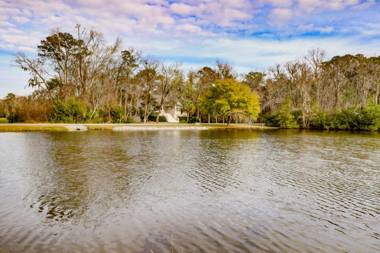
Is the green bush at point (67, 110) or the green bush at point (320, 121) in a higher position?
the green bush at point (67, 110)

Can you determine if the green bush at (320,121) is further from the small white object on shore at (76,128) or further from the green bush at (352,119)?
the small white object on shore at (76,128)

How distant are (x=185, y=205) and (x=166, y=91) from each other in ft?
177

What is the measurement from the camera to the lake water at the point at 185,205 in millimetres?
6879

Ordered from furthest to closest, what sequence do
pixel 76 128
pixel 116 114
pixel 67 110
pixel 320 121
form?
pixel 116 114, pixel 320 121, pixel 67 110, pixel 76 128

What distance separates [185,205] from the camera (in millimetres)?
9617

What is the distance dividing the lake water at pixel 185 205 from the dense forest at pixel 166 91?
36.2 m

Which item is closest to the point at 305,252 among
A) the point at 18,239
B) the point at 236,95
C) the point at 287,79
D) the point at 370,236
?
the point at 370,236

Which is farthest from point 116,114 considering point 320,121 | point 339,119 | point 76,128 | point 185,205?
point 185,205

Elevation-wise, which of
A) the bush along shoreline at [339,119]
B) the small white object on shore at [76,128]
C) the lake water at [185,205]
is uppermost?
the bush along shoreline at [339,119]

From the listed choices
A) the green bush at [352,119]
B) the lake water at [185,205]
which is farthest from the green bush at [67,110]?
the green bush at [352,119]

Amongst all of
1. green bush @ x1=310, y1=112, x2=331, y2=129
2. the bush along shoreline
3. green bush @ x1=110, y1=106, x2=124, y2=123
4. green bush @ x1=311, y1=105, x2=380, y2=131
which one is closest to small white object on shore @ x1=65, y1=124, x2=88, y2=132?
green bush @ x1=110, y1=106, x2=124, y2=123

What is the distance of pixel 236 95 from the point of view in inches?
2203

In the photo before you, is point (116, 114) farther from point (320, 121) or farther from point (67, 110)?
point (320, 121)

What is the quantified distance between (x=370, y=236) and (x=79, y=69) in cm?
5360
